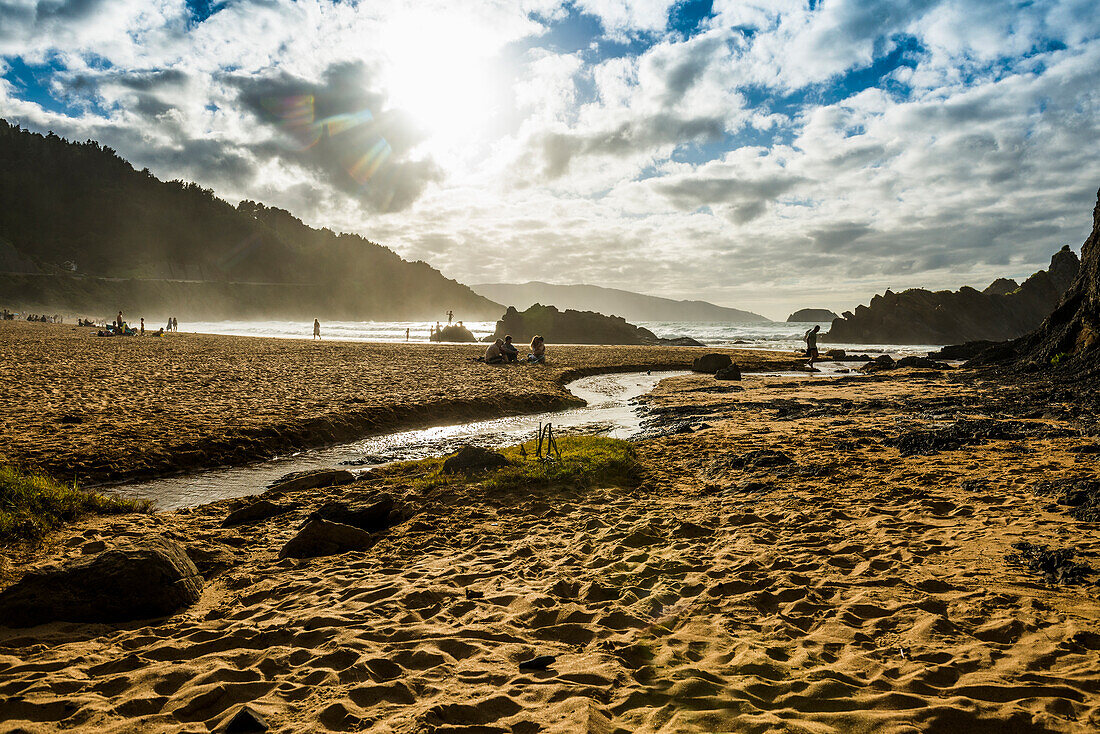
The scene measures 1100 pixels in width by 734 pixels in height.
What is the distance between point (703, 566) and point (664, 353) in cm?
3593

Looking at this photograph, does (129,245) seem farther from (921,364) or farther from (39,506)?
(921,364)

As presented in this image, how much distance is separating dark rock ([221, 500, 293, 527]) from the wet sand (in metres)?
3.98

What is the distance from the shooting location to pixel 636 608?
478 centimetres

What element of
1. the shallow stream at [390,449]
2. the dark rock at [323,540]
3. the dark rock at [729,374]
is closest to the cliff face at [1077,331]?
the dark rock at [729,374]

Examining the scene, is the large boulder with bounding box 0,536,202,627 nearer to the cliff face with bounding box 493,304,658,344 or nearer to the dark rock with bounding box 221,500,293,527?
the dark rock with bounding box 221,500,293,527

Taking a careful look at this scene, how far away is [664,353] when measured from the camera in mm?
40500

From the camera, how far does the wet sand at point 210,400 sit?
10227 millimetres

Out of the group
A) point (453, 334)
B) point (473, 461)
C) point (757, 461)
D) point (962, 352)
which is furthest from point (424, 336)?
point (757, 461)

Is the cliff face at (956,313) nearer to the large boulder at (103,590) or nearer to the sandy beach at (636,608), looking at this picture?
the sandy beach at (636,608)

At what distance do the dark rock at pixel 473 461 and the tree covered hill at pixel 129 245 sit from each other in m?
133

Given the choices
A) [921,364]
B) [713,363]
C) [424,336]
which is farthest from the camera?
[424,336]

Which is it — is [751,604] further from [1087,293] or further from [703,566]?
[1087,293]

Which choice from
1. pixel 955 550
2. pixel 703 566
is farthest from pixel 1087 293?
pixel 703 566

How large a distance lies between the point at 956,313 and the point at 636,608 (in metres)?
100
